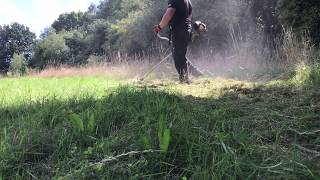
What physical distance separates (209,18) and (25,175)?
1500cm

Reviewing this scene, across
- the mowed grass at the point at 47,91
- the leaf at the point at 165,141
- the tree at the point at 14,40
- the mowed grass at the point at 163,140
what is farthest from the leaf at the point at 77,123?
the tree at the point at 14,40

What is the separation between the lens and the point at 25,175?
8.34ft

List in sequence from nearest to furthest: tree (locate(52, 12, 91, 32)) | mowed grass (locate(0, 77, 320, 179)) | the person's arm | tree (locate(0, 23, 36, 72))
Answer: mowed grass (locate(0, 77, 320, 179))
the person's arm
tree (locate(0, 23, 36, 72))
tree (locate(52, 12, 91, 32))

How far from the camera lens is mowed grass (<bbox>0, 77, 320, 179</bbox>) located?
7.74 ft

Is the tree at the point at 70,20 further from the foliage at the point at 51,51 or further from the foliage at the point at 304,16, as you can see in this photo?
the foliage at the point at 304,16

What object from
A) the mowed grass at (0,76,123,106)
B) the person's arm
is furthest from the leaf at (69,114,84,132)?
the person's arm

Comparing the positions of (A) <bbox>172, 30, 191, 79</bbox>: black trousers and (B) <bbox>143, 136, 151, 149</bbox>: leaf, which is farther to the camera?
(A) <bbox>172, 30, 191, 79</bbox>: black trousers

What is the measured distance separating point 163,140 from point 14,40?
63.2 m

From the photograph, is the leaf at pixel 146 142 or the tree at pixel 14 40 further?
the tree at pixel 14 40

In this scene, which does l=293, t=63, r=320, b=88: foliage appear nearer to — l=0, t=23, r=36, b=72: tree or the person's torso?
the person's torso

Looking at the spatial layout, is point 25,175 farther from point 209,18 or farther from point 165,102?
point 209,18

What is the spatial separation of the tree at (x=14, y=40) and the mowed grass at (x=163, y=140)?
58263 millimetres

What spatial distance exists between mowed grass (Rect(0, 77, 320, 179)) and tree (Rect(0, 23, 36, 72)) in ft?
191

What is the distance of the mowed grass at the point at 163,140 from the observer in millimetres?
2359
